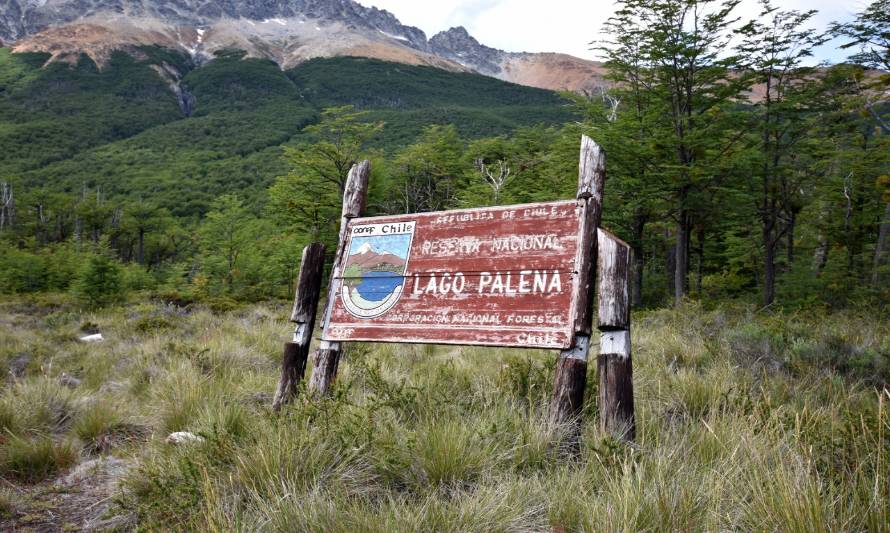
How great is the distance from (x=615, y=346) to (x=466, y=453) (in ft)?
3.54

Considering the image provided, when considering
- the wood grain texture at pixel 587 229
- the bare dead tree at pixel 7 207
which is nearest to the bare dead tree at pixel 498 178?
the wood grain texture at pixel 587 229

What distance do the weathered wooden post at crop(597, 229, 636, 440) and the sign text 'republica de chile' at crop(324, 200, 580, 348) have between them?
0.23 metres

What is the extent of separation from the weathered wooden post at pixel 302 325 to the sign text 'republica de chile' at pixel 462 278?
304 mm

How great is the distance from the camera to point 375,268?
4191 millimetres

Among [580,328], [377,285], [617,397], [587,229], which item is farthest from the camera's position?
Answer: [377,285]

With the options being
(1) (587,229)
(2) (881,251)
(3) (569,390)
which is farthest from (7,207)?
(2) (881,251)

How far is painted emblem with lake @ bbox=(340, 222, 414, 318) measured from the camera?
13.3 ft

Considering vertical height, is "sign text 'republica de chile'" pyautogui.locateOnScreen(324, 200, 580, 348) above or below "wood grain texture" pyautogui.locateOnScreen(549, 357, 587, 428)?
above

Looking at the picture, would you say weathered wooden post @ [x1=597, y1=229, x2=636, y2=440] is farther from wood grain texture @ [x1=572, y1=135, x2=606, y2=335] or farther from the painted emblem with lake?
the painted emblem with lake

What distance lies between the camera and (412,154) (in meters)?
Result: 27.6

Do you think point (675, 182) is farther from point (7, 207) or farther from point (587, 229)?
point (7, 207)

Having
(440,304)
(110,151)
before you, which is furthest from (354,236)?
(110,151)

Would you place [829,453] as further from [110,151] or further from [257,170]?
[110,151]

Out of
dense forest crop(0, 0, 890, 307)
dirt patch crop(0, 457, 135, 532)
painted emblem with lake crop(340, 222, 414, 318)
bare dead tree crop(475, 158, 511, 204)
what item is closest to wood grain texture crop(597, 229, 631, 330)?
painted emblem with lake crop(340, 222, 414, 318)
